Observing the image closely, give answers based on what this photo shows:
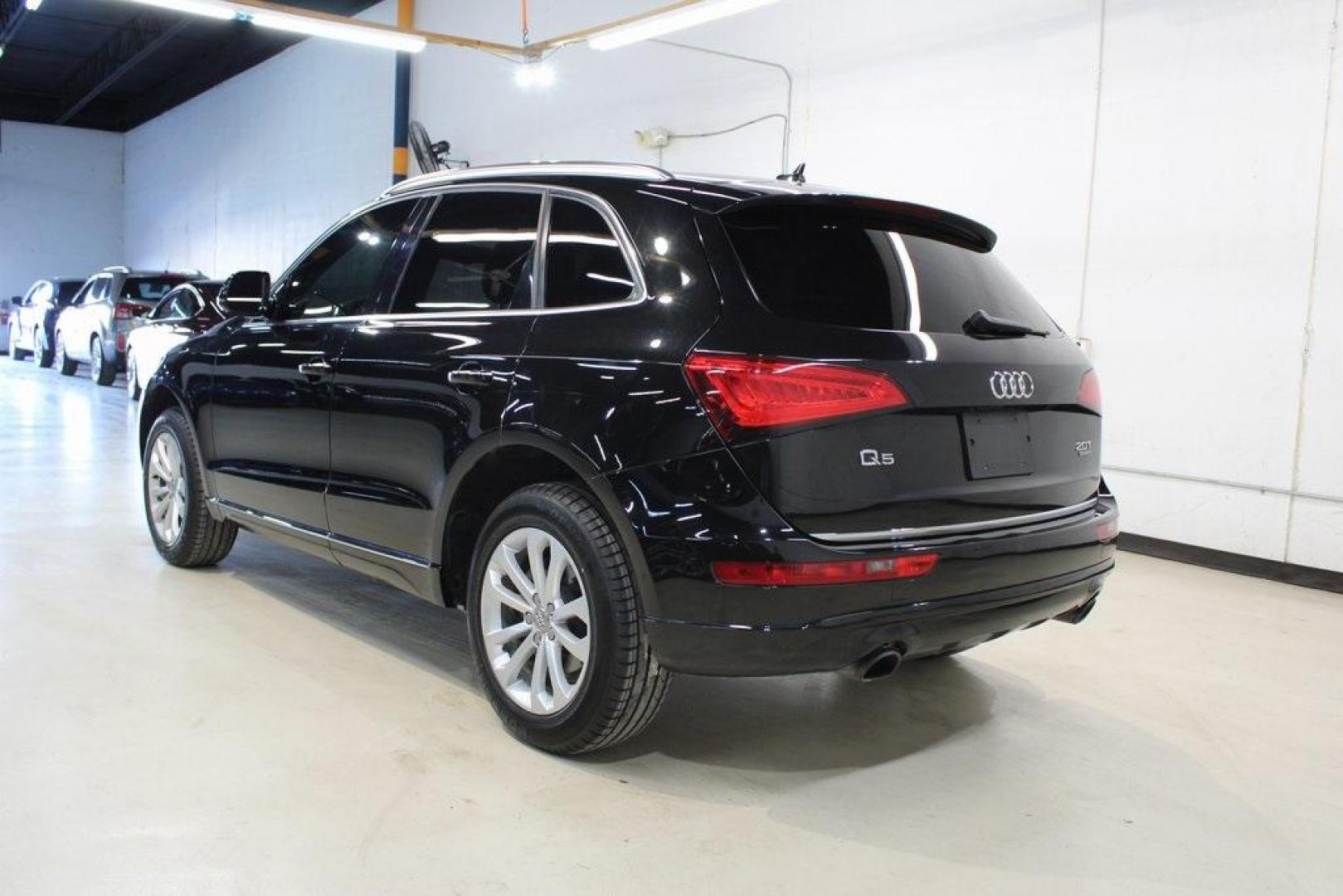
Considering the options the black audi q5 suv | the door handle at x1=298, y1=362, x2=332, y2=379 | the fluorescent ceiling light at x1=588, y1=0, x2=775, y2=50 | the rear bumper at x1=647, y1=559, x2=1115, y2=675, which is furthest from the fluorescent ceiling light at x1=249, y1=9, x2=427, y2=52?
the rear bumper at x1=647, y1=559, x2=1115, y2=675

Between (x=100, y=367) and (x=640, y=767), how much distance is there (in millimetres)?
13435

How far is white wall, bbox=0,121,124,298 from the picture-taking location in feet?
77.8

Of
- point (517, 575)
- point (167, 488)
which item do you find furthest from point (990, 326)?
point (167, 488)

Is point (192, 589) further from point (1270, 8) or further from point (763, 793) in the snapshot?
point (1270, 8)

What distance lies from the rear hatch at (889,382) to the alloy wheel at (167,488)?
9.53 ft

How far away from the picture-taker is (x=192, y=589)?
4359mm

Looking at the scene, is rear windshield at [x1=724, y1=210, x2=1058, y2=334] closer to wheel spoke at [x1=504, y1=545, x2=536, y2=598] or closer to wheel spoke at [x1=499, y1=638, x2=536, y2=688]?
wheel spoke at [x1=504, y1=545, x2=536, y2=598]

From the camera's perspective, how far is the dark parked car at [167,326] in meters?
10.9

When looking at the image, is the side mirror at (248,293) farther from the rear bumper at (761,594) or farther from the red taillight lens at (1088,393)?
the red taillight lens at (1088,393)

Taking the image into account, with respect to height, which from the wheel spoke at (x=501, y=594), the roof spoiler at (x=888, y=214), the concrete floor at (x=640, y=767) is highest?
the roof spoiler at (x=888, y=214)

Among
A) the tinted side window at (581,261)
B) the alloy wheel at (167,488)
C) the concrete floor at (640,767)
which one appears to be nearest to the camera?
the concrete floor at (640,767)

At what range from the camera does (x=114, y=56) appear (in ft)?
63.1

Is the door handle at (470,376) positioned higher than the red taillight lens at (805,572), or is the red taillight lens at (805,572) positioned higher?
the door handle at (470,376)

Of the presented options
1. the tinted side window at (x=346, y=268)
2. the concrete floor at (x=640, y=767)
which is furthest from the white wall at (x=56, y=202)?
the concrete floor at (x=640, y=767)
